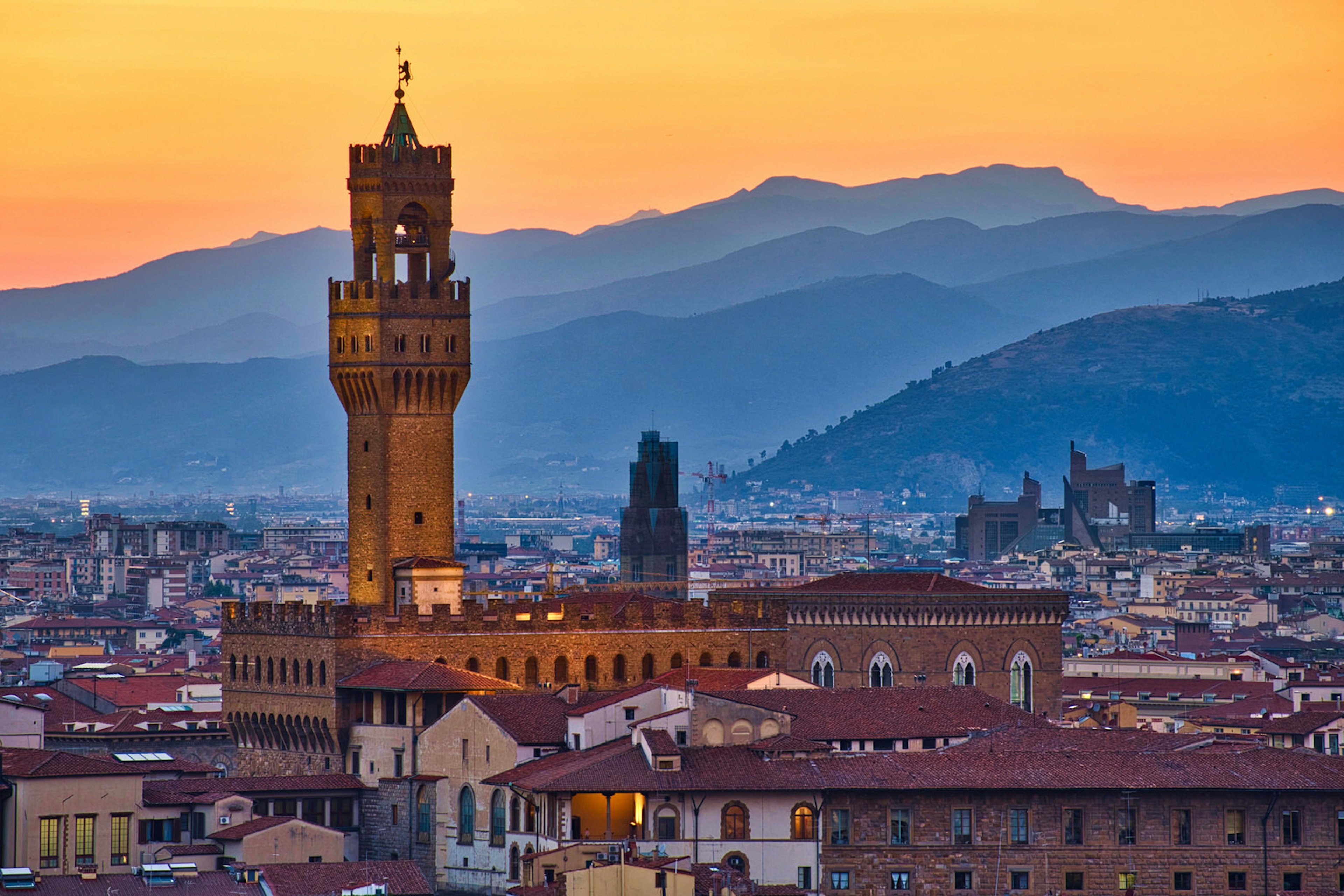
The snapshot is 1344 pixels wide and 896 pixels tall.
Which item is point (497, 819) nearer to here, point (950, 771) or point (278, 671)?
point (950, 771)

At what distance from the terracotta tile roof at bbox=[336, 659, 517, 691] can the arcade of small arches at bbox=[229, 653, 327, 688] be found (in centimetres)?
143

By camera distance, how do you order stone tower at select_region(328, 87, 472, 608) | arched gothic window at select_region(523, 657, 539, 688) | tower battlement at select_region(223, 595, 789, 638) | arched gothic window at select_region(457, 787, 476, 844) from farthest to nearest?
stone tower at select_region(328, 87, 472, 608) < arched gothic window at select_region(523, 657, 539, 688) < tower battlement at select_region(223, 595, 789, 638) < arched gothic window at select_region(457, 787, 476, 844)

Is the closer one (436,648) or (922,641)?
(436,648)

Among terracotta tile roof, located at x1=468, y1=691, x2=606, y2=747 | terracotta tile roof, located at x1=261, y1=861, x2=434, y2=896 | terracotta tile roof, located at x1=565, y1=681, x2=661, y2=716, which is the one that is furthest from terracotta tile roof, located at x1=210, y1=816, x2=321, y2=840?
terracotta tile roof, located at x1=565, y1=681, x2=661, y2=716

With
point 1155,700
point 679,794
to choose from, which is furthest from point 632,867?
point 1155,700

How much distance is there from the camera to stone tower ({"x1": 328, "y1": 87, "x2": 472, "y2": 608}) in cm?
9306

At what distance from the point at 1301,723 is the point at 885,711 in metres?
21.9

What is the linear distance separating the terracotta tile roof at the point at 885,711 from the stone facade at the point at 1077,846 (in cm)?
489

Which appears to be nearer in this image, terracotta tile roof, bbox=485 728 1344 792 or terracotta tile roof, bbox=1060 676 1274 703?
terracotta tile roof, bbox=485 728 1344 792

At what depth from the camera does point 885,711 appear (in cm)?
8212

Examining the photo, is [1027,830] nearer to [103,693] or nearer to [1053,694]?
[1053,694]

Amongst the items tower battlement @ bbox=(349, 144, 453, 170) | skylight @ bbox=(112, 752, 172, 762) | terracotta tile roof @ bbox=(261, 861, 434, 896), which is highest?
tower battlement @ bbox=(349, 144, 453, 170)

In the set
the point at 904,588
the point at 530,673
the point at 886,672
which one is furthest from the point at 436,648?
the point at 904,588

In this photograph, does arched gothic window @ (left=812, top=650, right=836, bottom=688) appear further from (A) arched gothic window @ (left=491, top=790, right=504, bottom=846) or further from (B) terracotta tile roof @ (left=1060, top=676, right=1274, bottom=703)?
(B) terracotta tile roof @ (left=1060, top=676, right=1274, bottom=703)
